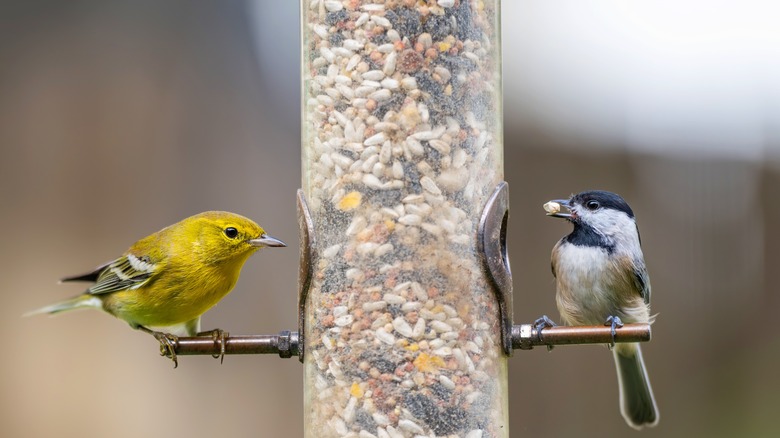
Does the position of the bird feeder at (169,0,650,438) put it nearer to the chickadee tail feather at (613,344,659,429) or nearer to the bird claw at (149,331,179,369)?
the bird claw at (149,331,179,369)

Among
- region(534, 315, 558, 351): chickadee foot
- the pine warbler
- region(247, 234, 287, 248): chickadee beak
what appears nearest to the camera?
region(534, 315, 558, 351): chickadee foot

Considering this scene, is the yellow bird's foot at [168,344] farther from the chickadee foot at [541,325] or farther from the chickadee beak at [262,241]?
the chickadee foot at [541,325]

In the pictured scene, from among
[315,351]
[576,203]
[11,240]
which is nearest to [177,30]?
[11,240]

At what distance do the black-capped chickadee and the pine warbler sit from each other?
1576mm

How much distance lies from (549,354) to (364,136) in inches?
195

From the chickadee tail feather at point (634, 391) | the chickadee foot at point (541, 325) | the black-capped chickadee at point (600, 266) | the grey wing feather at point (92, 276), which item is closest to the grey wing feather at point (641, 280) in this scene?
the black-capped chickadee at point (600, 266)

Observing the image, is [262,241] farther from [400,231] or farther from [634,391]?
[634,391]

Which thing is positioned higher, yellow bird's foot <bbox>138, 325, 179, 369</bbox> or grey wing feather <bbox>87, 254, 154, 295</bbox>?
grey wing feather <bbox>87, 254, 154, 295</bbox>

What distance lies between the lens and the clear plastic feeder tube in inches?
157

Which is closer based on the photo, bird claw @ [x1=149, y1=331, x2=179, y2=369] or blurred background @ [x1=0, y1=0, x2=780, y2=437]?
bird claw @ [x1=149, y1=331, x2=179, y2=369]

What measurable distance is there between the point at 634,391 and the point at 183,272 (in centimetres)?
263

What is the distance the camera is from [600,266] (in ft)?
17.1

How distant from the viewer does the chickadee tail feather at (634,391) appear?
225 inches

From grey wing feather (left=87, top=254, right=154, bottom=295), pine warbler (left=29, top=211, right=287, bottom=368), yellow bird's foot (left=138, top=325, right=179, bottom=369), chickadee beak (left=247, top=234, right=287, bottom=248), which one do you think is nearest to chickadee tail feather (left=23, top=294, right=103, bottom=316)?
grey wing feather (left=87, top=254, right=154, bottom=295)
